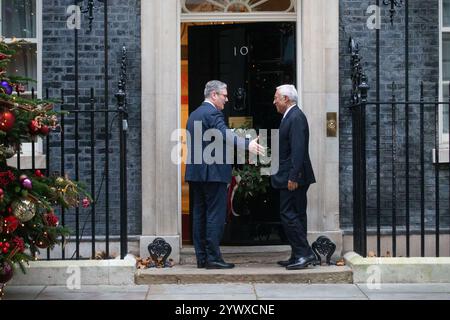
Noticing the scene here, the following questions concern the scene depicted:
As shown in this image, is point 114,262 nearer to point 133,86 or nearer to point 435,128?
point 133,86

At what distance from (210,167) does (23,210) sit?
2.02 meters

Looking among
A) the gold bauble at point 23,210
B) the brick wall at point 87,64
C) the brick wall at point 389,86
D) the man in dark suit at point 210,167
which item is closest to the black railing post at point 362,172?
the brick wall at point 389,86

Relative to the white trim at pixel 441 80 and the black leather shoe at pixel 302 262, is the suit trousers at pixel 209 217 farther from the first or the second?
the white trim at pixel 441 80

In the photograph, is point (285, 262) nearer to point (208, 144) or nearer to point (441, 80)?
point (208, 144)

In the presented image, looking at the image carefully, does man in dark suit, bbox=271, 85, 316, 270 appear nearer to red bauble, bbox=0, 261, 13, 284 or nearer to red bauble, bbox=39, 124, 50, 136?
red bauble, bbox=39, 124, 50, 136

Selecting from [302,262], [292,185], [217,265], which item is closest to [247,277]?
[217,265]

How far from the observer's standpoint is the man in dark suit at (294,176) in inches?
295

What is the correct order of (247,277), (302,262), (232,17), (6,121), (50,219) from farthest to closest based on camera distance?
1. (232,17)
2. (302,262)
3. (247,277)
4. (50,219)
5. (6,121)

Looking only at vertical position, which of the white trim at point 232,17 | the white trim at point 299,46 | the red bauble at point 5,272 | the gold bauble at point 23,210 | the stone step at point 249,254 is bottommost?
the stone step at point 249,254

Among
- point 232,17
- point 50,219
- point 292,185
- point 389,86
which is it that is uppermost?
point 232,17

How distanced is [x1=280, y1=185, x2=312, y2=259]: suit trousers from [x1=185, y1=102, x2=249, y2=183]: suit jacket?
0.59 m

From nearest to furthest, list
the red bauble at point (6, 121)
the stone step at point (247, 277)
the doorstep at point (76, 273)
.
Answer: the red bauble at point (6, 121)
the doorstep at point (76, 273)
the stone step at point (247, 277)

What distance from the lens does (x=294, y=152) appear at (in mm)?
7469

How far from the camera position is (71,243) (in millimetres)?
8227
